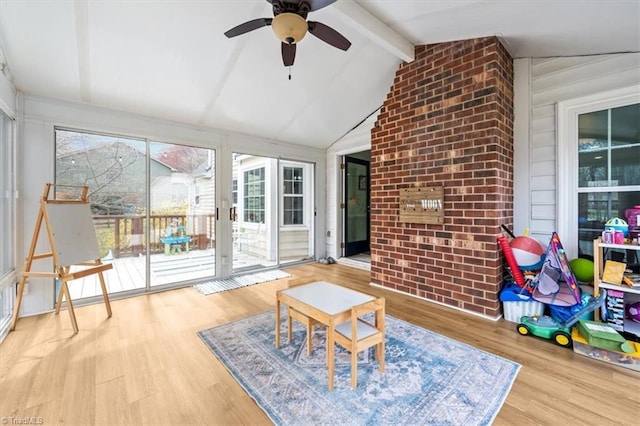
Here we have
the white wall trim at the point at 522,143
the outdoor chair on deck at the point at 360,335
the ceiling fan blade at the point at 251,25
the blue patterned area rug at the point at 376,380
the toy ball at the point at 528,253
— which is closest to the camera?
the blue patterned area rug at the point at 376,380

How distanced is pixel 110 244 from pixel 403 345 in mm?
3678

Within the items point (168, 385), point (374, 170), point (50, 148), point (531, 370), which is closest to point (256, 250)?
point (374, 170)

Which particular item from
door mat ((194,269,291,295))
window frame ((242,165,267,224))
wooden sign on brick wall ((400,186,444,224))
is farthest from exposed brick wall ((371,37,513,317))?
window frame ((242,165,267,224))

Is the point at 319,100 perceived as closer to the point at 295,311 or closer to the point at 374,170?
the point at 374,170

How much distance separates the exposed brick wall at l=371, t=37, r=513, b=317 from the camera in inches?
109

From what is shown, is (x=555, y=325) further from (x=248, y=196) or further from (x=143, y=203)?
(x=248, y=196)

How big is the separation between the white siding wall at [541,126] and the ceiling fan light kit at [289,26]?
8.90 feet

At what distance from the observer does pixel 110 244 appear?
3.47m

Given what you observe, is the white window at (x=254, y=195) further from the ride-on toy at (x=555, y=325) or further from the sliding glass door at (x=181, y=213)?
the ride-on toy at (x=555, y=325)

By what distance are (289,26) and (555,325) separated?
10.4ft

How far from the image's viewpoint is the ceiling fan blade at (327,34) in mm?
1889

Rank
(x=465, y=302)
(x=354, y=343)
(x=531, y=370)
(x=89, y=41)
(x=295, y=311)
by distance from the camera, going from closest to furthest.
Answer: (x=354, y=343), (x=531, y=370), (x=295, y=311), (x=89, y=41), (x=465, y=302)

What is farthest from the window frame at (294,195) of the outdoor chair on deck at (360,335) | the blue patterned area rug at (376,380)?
the outdoor chair on deck at (360,335)

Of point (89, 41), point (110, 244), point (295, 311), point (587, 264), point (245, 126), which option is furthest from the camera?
point (245, 126)
